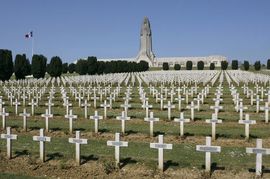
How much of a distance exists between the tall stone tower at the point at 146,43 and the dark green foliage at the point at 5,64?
87.0m

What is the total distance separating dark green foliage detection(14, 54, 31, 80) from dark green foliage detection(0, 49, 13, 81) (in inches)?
63.7

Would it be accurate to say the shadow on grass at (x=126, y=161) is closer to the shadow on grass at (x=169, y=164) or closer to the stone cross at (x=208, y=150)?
the shadow on grass at (x=169, y=164)

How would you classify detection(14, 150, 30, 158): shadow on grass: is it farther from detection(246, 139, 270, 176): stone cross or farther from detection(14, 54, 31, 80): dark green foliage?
detection(14, 54, 31, 80): dark green foliage

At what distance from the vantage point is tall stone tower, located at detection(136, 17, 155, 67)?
126375mm

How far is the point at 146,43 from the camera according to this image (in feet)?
415

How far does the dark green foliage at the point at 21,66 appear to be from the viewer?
136 ft

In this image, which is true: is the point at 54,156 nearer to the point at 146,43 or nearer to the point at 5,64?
the point at 5,64

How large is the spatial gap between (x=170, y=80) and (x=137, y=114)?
22.2 m

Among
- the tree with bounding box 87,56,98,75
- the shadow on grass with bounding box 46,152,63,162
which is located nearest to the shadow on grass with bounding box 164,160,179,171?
the shadow on grass with bounding box 46,152,63,162

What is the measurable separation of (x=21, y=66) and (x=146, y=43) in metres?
87.0

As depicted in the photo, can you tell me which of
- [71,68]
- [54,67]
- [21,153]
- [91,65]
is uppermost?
[91,65]

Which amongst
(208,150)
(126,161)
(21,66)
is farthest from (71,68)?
(208,150)

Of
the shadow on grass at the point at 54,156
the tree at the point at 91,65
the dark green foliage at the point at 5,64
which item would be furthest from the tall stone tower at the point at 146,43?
the shadow on grass at the point at 54,156

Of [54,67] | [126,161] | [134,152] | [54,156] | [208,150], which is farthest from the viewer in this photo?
[54,67]
